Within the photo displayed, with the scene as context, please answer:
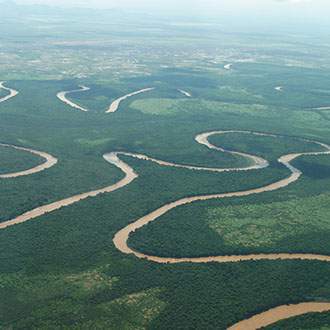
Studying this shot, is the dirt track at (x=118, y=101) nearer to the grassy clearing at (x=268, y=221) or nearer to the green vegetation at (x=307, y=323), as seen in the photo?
the grassy clearing at (x=268, y=221)

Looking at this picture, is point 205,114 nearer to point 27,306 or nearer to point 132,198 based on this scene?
point 132,198

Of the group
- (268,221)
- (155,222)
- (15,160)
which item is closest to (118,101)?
(15,160)

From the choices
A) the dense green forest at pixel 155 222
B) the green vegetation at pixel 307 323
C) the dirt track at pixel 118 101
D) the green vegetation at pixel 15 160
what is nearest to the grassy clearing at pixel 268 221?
the dense green forest at pixel 155 222

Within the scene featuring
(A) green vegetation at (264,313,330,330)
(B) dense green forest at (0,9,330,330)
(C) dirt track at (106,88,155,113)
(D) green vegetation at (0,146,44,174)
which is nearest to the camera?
(A) green vegetation at (264,313,330,330)

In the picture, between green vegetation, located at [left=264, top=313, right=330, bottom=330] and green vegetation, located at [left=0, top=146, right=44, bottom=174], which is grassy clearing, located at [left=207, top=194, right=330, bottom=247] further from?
green vegetation, located at [left=0, top=146, right=44, bottom=174]

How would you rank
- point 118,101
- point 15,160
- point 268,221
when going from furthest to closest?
point 118,101 < point 15,160 < point 268,221

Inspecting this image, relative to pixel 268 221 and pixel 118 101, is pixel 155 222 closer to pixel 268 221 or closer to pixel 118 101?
pixel 268 221

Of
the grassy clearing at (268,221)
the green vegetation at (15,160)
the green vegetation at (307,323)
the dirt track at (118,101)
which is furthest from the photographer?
the dirt track at (118,101)

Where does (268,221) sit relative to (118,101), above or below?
above

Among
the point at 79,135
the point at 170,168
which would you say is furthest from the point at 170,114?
the point at 170,168

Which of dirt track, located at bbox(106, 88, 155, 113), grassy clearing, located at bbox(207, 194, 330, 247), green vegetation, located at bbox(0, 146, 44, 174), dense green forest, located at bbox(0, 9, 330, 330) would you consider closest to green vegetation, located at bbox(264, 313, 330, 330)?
dense green forest, located at bbox(0, 9, 330, 330)

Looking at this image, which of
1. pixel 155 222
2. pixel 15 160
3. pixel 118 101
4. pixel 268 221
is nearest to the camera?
pixel 155 222
